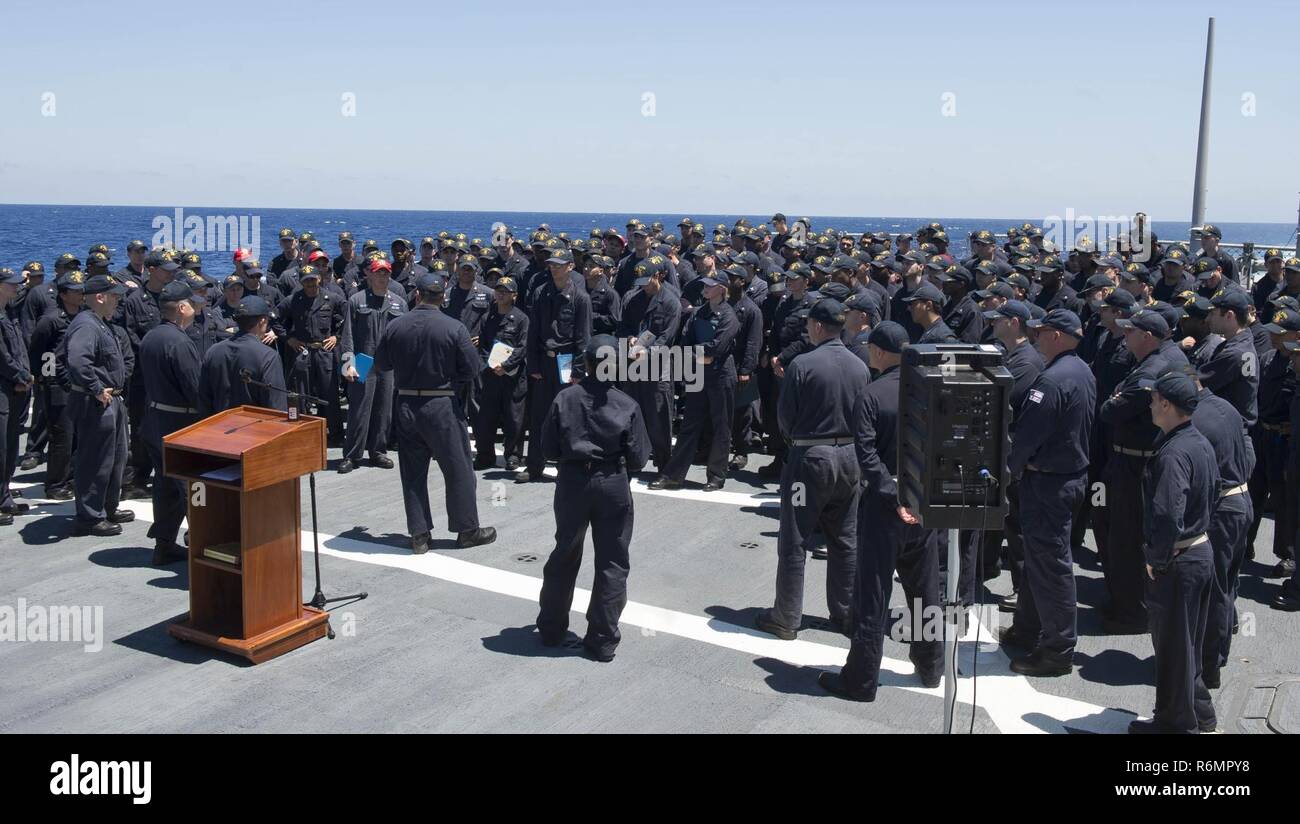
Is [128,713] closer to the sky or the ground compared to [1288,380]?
closer to the ground

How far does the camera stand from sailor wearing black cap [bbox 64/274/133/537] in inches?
363

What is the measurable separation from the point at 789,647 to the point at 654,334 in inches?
188

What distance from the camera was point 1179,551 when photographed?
18.9ft

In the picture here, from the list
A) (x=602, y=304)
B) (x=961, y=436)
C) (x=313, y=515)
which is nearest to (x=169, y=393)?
(x=313, y=515)

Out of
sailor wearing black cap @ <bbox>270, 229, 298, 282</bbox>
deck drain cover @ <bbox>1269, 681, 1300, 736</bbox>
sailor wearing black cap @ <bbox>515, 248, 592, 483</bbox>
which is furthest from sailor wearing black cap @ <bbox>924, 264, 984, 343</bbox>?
sailor wearing black cap @ <bbox>270, 229, 298, 282</bbox>

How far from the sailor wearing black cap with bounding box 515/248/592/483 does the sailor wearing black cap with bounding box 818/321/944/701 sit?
203 inches

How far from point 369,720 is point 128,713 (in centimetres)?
135

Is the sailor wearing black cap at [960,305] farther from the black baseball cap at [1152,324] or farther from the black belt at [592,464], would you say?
the black belt at [592,464]

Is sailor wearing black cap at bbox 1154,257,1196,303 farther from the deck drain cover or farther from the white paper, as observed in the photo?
the white paper

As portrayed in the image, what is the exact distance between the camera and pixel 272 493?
6.82 meters

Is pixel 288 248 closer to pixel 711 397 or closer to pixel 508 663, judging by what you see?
pixel 711 397
